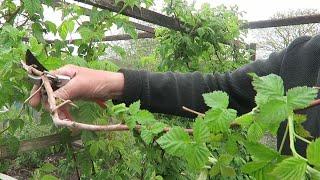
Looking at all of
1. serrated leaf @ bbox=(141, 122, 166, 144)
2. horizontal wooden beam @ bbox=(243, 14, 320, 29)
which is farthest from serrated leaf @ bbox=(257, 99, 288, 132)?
horizontal wooden beam @ bbox=(243, 14, 320, 29)

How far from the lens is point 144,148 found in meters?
1.71

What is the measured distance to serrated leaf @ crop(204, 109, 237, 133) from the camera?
50cm

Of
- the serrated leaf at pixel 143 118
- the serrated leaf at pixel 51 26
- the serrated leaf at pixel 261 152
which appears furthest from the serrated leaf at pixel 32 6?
the serrated leaf at pixel 261 152

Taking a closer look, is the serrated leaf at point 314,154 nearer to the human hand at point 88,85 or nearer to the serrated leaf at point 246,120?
the serrated leaf at point 246,120

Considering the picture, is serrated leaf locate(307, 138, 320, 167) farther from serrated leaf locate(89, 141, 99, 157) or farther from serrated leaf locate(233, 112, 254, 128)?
serrated leaf locate(89, 141, 99, 157)

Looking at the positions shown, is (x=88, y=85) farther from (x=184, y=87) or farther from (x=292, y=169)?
(x=292, y=169)

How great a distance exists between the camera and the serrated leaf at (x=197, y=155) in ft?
1.58

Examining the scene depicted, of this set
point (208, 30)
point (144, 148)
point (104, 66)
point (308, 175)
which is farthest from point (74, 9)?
point (308, 175)

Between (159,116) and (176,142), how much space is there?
2168 mm

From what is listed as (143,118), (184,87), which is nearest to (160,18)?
(184,87)

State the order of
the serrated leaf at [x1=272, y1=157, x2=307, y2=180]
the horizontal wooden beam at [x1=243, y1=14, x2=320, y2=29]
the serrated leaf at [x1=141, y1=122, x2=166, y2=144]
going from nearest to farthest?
1. the serrated leaf at [x1=272, y1=157, x2=307, y2=180]
2. the serrated leaf at [x1=141, y1=122, x2=166, y2=144]
3. the horizontal wooden beam at [x1=243, y1=14, x2=320, y2=29]

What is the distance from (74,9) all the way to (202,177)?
4.49ft

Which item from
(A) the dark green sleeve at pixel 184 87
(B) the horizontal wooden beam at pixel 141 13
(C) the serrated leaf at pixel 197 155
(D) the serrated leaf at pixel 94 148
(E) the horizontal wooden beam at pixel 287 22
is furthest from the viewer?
(E) the horizontal wooden beam at pixel 287 22

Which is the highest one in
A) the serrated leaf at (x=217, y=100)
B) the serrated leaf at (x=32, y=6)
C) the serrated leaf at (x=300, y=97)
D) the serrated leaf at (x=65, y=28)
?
the serrated leaf at (x=32, y=6)
